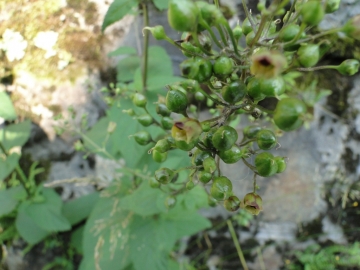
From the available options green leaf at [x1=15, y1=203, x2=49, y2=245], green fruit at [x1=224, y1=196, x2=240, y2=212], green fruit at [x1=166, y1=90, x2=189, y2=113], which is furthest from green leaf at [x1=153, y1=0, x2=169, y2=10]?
green leaf at [x1=15, y1=203, x2=49, y2=245]

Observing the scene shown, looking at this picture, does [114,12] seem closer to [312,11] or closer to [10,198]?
[312,11]

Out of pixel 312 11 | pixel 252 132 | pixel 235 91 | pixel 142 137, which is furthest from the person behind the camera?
pixel 142 137

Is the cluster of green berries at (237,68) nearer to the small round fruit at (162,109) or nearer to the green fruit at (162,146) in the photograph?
the green fruit at (162,146)

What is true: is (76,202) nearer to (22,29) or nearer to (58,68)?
(58,68)

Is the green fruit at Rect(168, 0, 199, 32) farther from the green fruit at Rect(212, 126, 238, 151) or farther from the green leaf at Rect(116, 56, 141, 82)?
the green leaf at Rect(116, 56, 141, 82)

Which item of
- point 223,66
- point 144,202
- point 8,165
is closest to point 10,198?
point 8,165

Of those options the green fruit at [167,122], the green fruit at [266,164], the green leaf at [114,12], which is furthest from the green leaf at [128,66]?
the green fruit at [266,164]
